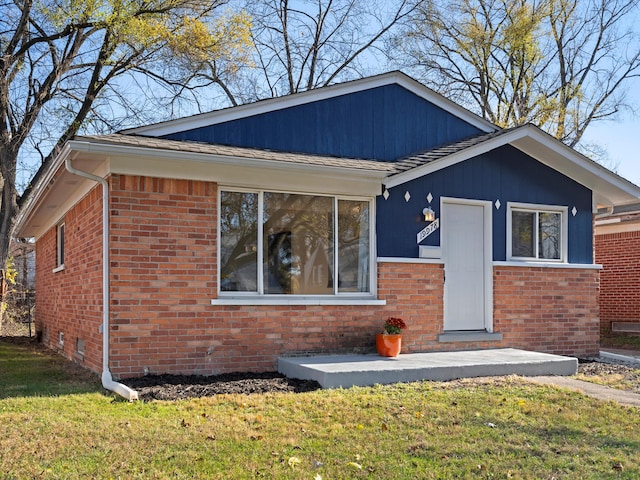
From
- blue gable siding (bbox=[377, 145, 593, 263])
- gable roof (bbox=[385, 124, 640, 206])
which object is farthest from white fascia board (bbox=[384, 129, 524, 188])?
blue gable siding (bbox=[377, 145, 593, 263])

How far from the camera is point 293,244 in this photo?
8867 millimetres

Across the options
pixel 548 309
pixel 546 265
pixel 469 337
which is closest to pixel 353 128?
pixel 469 337

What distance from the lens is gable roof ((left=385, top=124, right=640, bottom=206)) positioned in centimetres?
959

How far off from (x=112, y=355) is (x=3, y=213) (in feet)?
36.3

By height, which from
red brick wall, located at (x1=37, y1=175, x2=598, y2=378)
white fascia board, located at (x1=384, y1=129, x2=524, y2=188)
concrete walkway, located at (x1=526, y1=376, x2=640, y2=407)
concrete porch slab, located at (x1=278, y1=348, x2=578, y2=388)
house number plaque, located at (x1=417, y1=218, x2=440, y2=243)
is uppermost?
white fascia board, located at (x1=384, y1=129, x2=524, y2=188)

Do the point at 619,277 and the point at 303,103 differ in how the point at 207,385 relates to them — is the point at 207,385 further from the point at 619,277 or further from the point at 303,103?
the point at 619,277

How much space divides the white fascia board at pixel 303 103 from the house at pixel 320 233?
0.03 m

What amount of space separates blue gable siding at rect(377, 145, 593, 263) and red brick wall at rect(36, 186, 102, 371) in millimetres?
4009

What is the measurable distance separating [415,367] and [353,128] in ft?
13.8

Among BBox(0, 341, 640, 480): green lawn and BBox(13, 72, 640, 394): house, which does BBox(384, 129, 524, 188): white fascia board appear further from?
BBox(0, 341, 640, 480): green lawn

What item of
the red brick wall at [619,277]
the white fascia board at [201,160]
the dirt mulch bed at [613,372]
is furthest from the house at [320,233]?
the red brick wall at [619,277]

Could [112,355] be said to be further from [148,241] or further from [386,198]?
[386,198]

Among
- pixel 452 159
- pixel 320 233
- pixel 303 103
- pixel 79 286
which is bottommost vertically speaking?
pixel 79 286

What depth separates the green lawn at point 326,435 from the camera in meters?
4.55
